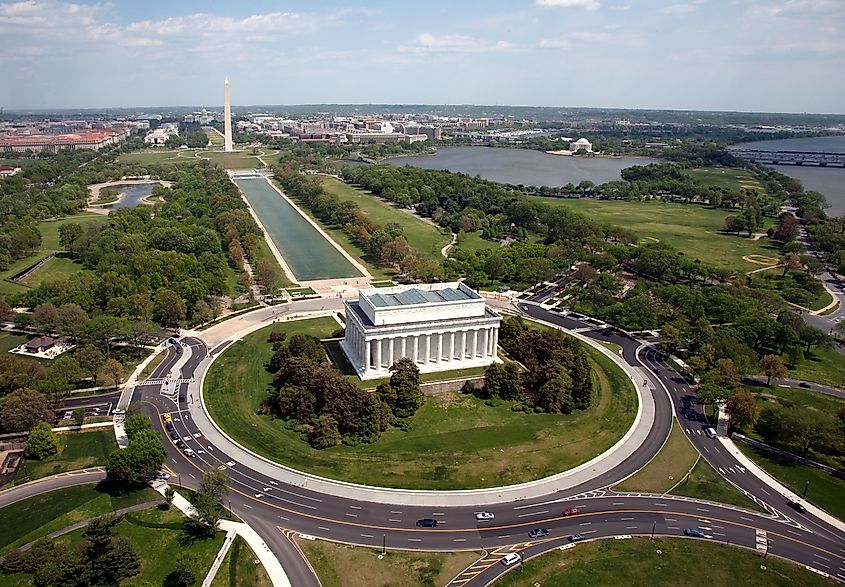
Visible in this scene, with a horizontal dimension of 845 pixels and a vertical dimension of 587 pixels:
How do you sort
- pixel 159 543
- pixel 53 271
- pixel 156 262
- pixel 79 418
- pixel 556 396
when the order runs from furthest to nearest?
pixel 53 271 → pixel 156 262 → pixel 556 396 → pixel 79 418 → pixel 159 543

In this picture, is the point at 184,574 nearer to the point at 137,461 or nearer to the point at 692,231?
the point at 137,461

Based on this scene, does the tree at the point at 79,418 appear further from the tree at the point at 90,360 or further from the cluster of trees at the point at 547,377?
the cluster of trees at the point at 547,377

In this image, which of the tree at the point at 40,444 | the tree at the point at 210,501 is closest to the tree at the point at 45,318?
the tree at the point at 40,444

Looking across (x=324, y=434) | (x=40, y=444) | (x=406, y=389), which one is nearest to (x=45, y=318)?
(x=40, y=444)

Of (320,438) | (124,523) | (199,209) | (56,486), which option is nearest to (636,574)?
(320,438)

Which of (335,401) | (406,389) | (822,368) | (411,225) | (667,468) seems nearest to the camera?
(667,468)

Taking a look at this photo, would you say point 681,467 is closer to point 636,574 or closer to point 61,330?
point 636,574
